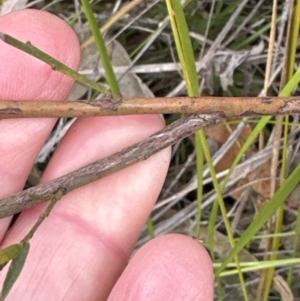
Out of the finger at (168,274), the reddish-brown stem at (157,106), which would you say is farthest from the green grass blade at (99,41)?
the finger at (168,274)

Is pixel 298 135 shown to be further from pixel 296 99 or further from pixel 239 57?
pixel 296 99

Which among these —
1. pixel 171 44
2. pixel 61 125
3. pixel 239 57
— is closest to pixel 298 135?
pixel 239 57

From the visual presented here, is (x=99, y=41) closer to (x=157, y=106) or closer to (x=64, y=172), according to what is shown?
(x=157, y=106)

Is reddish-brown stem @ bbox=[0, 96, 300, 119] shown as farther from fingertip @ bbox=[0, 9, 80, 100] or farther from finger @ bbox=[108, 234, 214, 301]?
finger @ bbox=[108, 234, 214, 301]

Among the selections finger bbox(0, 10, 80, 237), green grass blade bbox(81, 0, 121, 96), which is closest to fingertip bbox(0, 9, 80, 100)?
finger bbox(0, 10, 80, 237)

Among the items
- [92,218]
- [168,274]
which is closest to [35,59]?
[92,218]

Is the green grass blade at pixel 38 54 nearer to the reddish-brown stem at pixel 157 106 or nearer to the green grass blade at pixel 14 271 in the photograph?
the reddish-brown stem at pixel 157 106

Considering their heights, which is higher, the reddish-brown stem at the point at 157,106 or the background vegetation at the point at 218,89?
the reddish-brown stem at the point at 157,106
